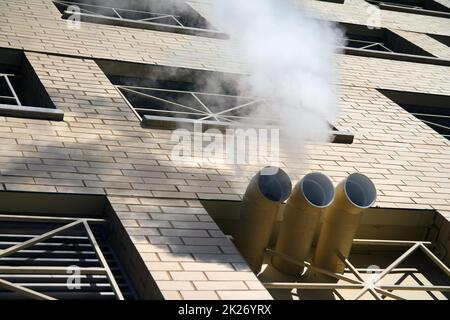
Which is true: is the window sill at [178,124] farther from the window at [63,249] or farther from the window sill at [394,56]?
the window sill at [394,56]

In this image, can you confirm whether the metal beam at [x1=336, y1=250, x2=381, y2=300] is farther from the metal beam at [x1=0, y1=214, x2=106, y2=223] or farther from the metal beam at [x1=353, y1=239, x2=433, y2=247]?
the metal beam at [x1=0, y1=214, x2=106, y2=223]

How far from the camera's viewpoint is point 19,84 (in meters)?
11.4

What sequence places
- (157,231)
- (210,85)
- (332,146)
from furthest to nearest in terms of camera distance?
1. (210,85)
2. (332,146)
3. (157,231)

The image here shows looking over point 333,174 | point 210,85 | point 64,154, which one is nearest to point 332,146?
point 333,174

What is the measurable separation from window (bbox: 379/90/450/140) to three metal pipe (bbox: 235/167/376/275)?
5711mm

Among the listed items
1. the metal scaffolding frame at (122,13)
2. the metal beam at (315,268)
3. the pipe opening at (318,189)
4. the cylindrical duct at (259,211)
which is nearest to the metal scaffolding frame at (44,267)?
the cylindrical duct at (259,211)

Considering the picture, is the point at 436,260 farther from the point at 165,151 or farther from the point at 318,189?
the point at 165,151

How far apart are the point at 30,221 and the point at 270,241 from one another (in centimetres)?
263

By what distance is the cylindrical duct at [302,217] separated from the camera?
7.76 m

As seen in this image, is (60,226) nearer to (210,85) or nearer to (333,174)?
(333,174)

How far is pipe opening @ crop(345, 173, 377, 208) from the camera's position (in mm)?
8156

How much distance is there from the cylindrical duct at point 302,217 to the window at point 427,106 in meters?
5.78

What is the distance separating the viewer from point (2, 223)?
728 centimetres

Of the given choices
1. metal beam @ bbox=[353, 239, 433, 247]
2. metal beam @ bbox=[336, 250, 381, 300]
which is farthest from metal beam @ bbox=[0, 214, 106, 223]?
metal beam @ bbox=[353, 239, 433, 247]
